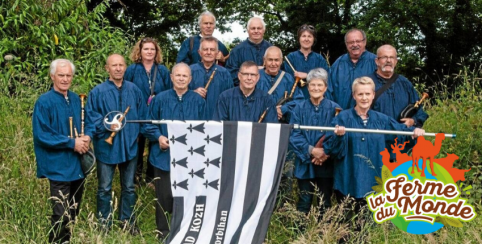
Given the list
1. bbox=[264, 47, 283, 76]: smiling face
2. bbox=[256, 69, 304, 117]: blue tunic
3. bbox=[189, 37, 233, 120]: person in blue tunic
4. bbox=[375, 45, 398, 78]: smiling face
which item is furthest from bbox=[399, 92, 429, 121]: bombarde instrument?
bbox=[189, 37, 233, 120]: person in blue tunic

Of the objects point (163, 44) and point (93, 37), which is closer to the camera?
point (93, 37)

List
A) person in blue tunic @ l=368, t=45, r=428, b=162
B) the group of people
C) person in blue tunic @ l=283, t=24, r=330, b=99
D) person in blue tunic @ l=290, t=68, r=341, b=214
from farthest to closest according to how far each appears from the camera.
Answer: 1. person in blue tunic @ l=283, t=24, r=330, b=99
2. person in blue tunic @ l=368, t=45, r=428, b=162
3. person in blue tunic @ l=290, t=68, r=341, b=214
4. the group of people

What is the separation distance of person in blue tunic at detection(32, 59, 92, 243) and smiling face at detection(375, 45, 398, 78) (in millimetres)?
3012

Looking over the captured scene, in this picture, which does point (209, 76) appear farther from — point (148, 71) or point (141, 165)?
point (141, 165)

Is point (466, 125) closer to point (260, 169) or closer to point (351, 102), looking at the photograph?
point (351, 102)

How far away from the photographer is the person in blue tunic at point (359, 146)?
17.7ft

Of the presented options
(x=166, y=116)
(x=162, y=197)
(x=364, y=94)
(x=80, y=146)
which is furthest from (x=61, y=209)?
(x=364, y=94)

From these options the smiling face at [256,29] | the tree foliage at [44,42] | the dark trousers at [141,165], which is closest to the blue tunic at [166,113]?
the dark trousers at [141,165]

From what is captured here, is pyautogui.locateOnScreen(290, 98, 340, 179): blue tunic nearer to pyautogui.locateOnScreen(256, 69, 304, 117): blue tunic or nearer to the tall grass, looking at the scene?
the tall grass

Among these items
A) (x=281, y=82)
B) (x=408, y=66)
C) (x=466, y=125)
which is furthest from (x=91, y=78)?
(x=408, y=66)

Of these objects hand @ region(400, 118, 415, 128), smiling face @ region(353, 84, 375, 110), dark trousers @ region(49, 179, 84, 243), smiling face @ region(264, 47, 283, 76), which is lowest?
dark trousers @ region(49, 179, 84, 243)

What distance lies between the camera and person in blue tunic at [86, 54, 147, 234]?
578 cm

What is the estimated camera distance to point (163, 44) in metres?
18.8

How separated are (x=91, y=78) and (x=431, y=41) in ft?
30.5
